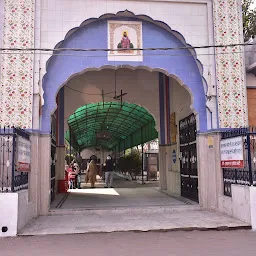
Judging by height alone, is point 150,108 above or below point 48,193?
above

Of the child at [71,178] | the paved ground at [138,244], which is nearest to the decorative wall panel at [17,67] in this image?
the paved ground at [138,244]

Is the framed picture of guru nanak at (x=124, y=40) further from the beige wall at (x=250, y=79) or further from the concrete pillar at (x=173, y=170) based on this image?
the concrete pillar at (x=173, y=170)

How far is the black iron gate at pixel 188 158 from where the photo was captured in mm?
9580

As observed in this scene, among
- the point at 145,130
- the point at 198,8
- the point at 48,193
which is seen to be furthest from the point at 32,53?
the point at 145,130

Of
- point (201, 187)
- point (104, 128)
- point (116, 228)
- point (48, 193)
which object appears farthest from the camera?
point (104, 128)

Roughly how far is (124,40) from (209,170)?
3.90 m

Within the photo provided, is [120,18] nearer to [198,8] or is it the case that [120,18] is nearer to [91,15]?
[91,15]

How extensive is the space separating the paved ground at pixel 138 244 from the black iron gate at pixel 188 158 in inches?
135

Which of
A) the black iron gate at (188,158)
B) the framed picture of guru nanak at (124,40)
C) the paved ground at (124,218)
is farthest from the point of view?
the black iron gate at (188,158)

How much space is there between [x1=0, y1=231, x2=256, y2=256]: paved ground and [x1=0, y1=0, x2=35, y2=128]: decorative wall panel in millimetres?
2972

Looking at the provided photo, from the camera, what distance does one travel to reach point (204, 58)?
875cm

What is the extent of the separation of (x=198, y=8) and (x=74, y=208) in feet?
19.9

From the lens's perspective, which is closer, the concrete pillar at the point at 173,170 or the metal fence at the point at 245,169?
the metal fence at the point at 245,169

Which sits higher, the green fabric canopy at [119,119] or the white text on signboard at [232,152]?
the green fabric canopy at [119,119]
